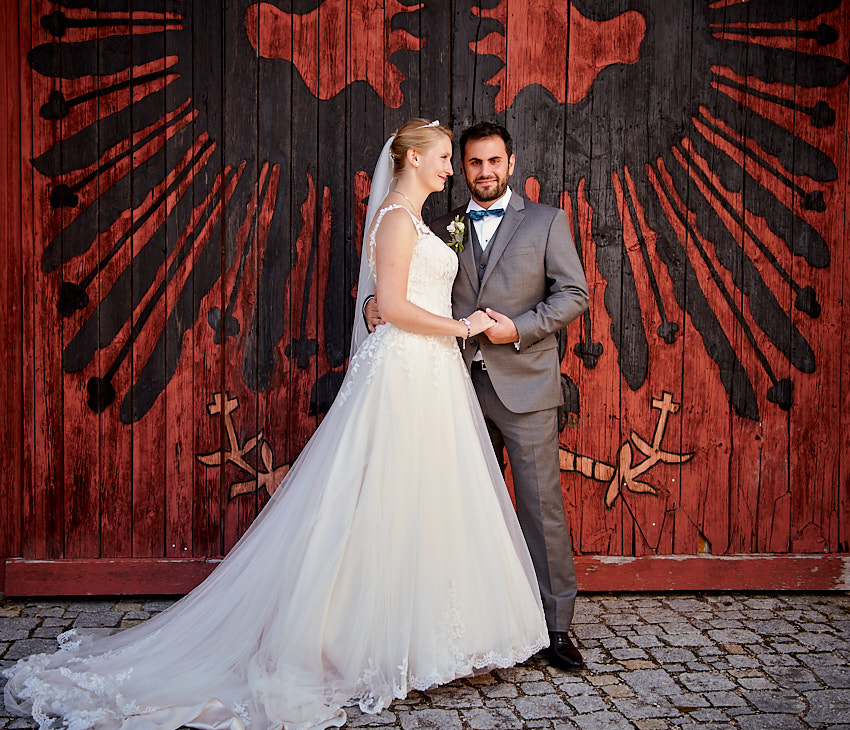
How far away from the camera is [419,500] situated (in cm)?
289

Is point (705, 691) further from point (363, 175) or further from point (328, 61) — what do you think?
point (328, 61)

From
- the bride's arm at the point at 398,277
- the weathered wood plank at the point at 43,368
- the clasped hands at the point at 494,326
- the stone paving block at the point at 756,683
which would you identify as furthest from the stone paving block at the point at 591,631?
the weathered wood plank at the point at 43,368

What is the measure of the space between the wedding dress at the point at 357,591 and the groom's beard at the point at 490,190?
35 cm

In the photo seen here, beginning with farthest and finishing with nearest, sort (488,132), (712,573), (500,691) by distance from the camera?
(712,573)
(488,132)
(500,691)

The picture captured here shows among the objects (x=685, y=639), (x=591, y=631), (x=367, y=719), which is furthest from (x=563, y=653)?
(x=367, y=719)

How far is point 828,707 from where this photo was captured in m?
2.75

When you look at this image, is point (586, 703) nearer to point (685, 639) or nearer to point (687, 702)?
point (687, 702)

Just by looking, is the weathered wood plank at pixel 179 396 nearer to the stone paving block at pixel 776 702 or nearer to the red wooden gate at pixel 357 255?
the red wooden gate at pixel 357 255

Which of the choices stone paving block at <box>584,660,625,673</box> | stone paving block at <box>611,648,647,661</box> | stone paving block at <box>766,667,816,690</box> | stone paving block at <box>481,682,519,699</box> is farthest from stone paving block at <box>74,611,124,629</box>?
stone paving block at <box>766,667,816,690</box>

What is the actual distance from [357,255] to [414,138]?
86 centimetres

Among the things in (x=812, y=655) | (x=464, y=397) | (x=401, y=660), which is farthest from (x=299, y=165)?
(x=812, y=655)

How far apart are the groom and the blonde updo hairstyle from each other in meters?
0.26

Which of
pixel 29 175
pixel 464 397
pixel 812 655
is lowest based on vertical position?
pixel 812 655

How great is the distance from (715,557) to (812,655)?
821 mm
